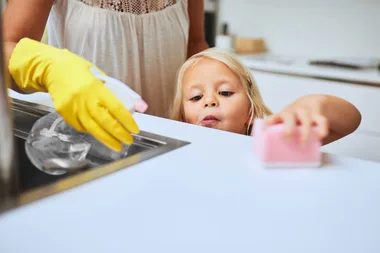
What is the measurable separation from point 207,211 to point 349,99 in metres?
1.66

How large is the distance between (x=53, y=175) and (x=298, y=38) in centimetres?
216

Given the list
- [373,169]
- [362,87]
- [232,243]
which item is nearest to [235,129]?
[373,169]

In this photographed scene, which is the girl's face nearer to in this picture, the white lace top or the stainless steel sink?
the white lace top

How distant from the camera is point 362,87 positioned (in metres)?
1.92

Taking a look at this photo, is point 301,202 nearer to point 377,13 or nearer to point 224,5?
point 377,13

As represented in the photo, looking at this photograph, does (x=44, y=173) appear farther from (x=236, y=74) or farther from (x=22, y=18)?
(x=236, y=74)

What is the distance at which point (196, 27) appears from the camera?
4.92 feet

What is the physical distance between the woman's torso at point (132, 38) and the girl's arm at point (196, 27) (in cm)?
10

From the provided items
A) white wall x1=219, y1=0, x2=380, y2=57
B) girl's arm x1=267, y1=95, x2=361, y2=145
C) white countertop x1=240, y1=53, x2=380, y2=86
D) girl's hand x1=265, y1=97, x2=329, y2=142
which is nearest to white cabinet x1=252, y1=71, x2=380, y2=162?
white countertop x1=240, y1=53, x2=380, y2=86

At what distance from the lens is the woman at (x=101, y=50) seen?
2.05 ft

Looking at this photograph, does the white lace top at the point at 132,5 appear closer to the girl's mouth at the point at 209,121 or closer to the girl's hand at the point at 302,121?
the girl's mouth at the point at 209,121

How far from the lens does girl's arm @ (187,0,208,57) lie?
4.76 ft

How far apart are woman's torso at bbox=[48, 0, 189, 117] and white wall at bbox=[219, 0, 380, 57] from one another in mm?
1321

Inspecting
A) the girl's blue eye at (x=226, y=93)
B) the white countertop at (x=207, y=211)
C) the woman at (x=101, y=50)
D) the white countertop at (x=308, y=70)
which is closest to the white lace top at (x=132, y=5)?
the woman at (x=101, y=50)
